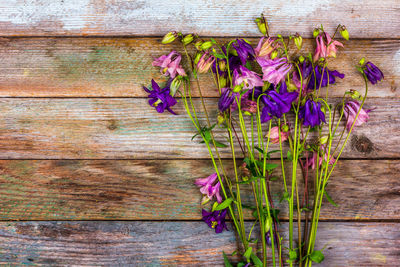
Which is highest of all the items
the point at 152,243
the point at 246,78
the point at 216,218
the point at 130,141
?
the point at 246,78

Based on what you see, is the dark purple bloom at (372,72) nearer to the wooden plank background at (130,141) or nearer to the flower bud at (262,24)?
the wooden plank background at (130,141)

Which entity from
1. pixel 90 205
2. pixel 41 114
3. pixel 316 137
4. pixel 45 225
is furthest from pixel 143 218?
pixel 316 137

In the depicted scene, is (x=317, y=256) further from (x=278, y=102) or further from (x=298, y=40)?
(x=298, y=40)

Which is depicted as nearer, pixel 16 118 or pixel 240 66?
pixel 240 66

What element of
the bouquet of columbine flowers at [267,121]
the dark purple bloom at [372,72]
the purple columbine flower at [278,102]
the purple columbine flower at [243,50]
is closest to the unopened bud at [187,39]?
the bouquet of columbine flowers at [267,121]

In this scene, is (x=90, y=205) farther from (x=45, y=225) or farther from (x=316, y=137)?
(x=316, y=137)

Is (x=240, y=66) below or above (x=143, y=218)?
above

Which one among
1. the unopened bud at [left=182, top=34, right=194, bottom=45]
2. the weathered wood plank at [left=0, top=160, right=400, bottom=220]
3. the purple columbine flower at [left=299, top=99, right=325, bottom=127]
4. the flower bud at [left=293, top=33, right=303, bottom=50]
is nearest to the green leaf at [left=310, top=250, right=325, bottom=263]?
the weathered wood plank at [left=0, top=160, right=400, bottom=220]

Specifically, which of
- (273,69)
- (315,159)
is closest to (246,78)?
(273,69)
